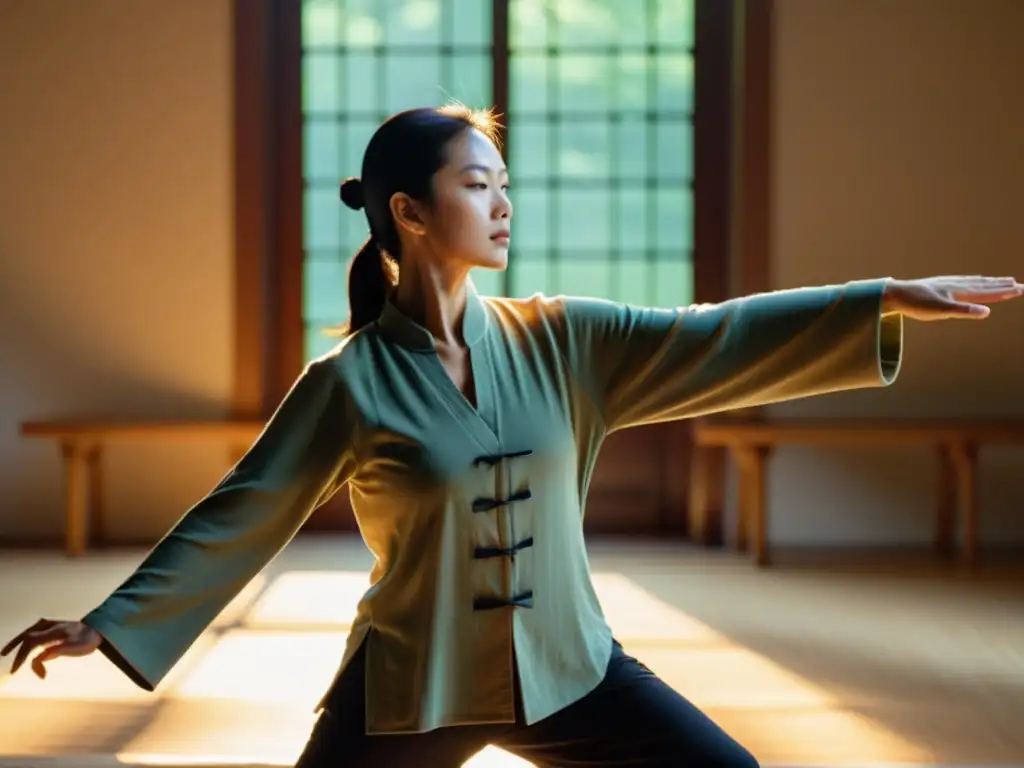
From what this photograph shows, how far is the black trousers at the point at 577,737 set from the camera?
139 cm

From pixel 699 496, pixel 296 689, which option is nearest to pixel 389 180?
pixel 296 689

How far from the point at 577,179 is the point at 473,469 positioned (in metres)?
4.07

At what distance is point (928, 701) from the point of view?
2676 millimetres

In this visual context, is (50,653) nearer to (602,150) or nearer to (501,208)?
(501,208)

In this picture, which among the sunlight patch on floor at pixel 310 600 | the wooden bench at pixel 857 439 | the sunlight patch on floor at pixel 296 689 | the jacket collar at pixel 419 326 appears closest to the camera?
the jacket collar at pixel 419 326

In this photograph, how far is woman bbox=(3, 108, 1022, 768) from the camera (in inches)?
55.7

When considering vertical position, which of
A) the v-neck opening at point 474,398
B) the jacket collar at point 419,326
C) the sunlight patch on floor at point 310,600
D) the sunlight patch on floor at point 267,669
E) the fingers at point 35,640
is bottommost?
the sunlight patch on floor at point 310,600

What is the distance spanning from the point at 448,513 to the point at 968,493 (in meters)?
3.69

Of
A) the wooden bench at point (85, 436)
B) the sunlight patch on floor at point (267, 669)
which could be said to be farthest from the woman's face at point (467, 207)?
the wooden bench at point (85, 436)

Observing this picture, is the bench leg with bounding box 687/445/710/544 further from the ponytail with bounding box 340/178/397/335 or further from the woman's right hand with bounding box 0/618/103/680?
the woman's right hand with bounding box 0/618/103/680

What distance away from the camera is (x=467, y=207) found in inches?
57.2

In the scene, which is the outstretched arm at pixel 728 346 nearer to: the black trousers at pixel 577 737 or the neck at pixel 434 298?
the neck at pixel 434 298

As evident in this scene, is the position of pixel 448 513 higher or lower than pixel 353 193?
lower

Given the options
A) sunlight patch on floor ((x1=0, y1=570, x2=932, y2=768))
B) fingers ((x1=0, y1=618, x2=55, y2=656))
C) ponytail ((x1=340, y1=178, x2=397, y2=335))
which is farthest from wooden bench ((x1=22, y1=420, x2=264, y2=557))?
fingers ((x1=0, y1=618, x2=55, y2=656))
